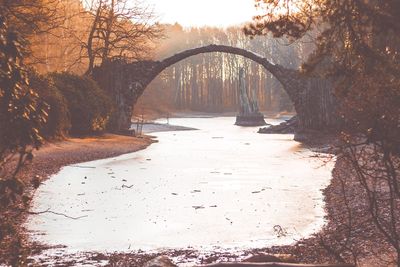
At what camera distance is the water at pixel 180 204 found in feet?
31.8

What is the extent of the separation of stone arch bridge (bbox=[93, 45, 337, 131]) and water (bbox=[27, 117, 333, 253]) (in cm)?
1162

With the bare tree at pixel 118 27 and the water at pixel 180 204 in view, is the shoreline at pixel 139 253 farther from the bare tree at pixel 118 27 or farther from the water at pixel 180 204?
the bare tree at pixel 118 27

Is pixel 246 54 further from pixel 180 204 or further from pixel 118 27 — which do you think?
pixel 180 204

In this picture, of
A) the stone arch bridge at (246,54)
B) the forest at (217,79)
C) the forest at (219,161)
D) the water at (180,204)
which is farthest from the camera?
the forest at (217,79)

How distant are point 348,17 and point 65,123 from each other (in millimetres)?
20969

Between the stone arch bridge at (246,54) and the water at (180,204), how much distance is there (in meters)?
11.6

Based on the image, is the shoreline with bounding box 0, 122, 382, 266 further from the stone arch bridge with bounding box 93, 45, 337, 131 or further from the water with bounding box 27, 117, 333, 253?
the stone arch bridge with bounding box 93, 45, 337, 131

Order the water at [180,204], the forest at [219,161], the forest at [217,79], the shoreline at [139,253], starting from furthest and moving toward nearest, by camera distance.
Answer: the forest at [217,79] < the water at [180,204] < the shoreline at [139,253] < the forest at [219,161]

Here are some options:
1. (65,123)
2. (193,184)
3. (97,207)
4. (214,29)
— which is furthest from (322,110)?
(214,29)

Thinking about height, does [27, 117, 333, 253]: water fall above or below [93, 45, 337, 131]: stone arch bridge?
below

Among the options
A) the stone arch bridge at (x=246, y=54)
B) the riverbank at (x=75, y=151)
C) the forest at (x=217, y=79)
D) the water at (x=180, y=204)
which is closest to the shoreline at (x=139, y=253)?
the riverbank at (x=75, y=151)

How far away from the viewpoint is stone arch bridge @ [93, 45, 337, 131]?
111 ft

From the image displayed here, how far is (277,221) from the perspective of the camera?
36.3 feet

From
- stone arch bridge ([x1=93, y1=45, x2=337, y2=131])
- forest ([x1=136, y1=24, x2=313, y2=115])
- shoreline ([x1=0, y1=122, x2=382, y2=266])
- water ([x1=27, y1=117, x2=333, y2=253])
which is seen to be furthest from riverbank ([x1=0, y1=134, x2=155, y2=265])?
forest ([x1=136, y1=24, x2=313, y2=115])
